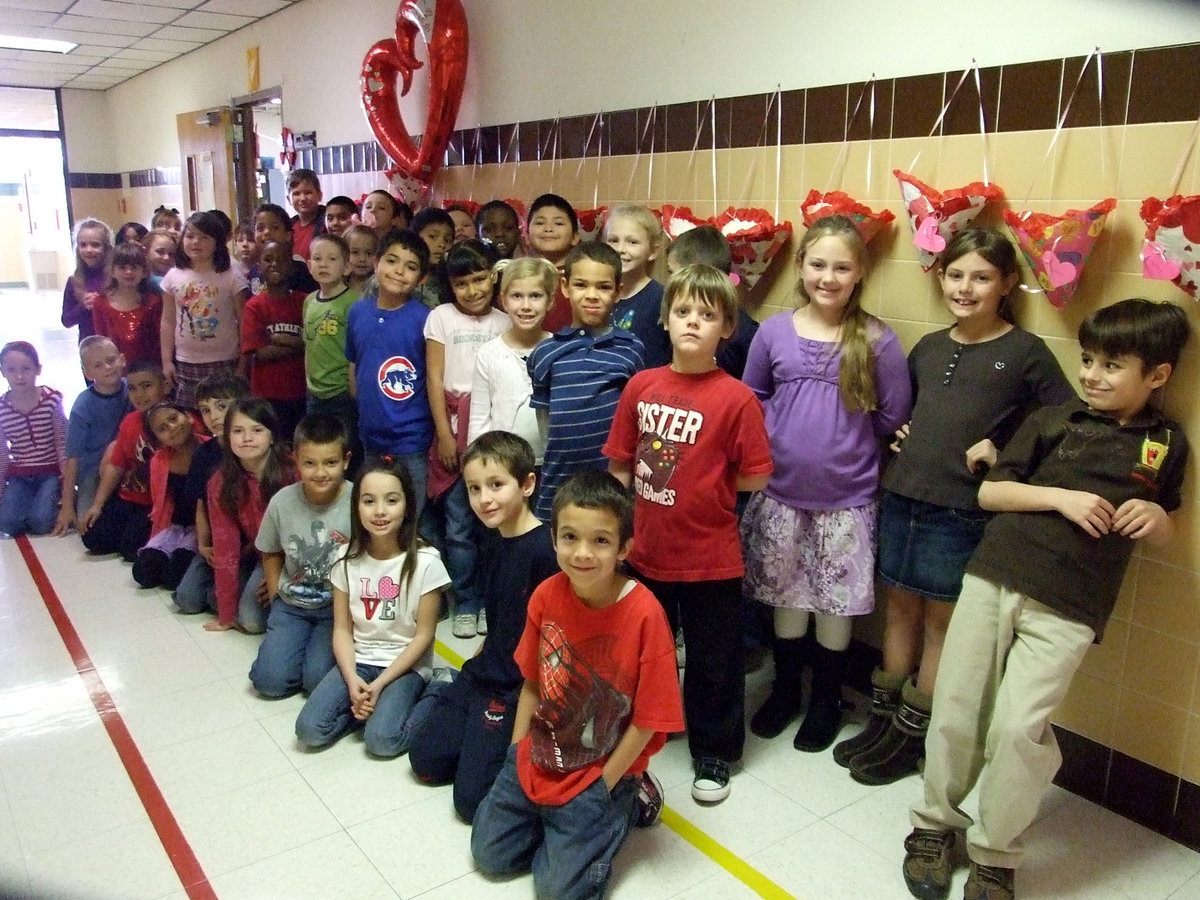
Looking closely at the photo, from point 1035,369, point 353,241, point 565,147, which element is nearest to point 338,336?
point 353,241

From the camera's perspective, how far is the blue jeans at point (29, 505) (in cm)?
418

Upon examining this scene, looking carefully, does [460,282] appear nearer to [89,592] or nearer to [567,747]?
[567,747]

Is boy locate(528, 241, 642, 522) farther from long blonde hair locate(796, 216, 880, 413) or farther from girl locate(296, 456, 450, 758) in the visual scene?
long blonde hair locate(796, 216, 880, 413)

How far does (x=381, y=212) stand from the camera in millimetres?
4285

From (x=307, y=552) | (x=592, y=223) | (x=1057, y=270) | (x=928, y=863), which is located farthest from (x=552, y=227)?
(x=928, y=863)

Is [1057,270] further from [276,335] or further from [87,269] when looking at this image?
[87,269]

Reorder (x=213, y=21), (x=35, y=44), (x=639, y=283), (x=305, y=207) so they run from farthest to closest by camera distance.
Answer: (x=35, y=44)
(x=213, y=21)
(x=305, y=207)
(x=639, y=283)

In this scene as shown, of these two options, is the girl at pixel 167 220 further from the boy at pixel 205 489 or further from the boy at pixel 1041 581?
the boy at pixel 1041 581

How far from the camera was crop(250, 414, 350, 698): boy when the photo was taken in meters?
2.75

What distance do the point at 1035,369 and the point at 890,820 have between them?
114 centimetres

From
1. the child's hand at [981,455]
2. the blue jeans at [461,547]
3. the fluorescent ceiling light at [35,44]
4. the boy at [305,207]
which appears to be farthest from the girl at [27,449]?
the fluorescent ceiling light at [35,44]

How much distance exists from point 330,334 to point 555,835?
7.36ft

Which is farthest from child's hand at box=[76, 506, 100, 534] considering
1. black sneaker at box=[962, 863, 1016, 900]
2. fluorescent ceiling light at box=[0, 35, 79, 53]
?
fluorescent ceiling light at box=[0, 35, 79, 53]

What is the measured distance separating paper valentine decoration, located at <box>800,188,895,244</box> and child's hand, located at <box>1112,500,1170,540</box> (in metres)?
1.02
